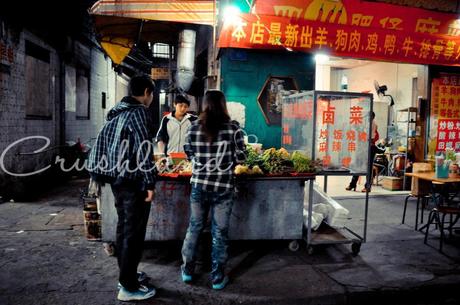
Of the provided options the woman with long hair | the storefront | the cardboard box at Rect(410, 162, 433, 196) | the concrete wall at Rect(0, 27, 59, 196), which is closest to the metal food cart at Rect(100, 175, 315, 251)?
the woman with long hair

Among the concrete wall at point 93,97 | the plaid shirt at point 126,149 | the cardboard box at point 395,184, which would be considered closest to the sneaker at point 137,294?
the plaid shirt at point 126,149

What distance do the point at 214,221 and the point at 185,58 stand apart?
6238mm

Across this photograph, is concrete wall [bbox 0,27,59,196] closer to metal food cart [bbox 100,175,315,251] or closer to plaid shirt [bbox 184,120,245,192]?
metal food cart [bbox 100,175,315,251]

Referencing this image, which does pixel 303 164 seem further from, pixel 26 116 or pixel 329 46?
pixel 26 116

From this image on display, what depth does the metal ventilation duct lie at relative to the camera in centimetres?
973

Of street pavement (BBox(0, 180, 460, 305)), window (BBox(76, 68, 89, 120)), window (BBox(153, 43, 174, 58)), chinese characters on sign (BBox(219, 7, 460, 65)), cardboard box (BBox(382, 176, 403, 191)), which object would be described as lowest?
street pavement (BBox(0, 180, 460, 305))

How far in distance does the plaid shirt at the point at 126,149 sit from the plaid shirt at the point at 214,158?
550 mm

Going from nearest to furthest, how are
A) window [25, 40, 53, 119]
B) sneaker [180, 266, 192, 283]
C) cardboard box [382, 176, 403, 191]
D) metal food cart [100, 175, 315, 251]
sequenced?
sneaker [180, 266, 192, 283], metal food cart [100, 175, 315, 251], window [25, 40, 53, 119], cardboard box [382, 176, 403, 191]

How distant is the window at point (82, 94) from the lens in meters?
13.8

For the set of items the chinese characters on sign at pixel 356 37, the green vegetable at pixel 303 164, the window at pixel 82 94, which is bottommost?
the green vegetable at pixel 303 164

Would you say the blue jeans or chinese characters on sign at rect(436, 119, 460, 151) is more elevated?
chinese characters on sign at rect(436, 119, 460, 151)

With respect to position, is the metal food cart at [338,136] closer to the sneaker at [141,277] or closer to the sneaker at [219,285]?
the sneaker at [219,285]

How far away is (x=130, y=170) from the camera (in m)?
3.97

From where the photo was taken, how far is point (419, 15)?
29.1 ft
